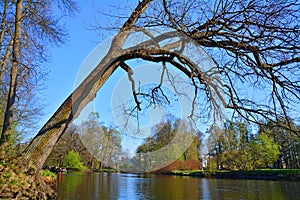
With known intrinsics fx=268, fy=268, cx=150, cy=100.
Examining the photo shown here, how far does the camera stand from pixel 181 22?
147 inches

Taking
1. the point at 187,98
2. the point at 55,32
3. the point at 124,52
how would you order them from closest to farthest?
the point at 124,52
the point at 187,98
the point at 55,32

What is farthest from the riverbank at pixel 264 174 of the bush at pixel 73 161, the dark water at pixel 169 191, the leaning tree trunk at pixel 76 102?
the leaning tree trunk at pixel 76 102

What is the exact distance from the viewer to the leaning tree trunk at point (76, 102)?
3975 mm

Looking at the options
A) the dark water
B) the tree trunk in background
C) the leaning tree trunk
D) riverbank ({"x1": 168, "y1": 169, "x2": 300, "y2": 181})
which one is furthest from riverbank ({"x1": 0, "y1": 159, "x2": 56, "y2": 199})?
riverbank ({"x1": 168, "y1": 169, "x2": 300, "y2": 181})

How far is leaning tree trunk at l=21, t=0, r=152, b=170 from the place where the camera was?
13.0 ft

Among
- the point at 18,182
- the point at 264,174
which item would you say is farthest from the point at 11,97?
the point at 264,174

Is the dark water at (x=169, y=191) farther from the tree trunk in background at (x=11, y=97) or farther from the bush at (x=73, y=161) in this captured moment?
the bush at (x=73, y=161)

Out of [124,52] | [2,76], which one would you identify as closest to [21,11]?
[2,76]

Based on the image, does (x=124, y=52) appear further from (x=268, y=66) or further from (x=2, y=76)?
(x=2, y=76)

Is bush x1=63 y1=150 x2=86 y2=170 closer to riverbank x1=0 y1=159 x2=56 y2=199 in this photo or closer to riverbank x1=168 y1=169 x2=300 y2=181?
riverbank x1=168 y1=169 x2=300 y2=181

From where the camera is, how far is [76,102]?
165 inches

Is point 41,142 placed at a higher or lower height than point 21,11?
lower

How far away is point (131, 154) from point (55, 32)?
3140mm

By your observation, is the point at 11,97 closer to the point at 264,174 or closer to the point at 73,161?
the point at 264,174
